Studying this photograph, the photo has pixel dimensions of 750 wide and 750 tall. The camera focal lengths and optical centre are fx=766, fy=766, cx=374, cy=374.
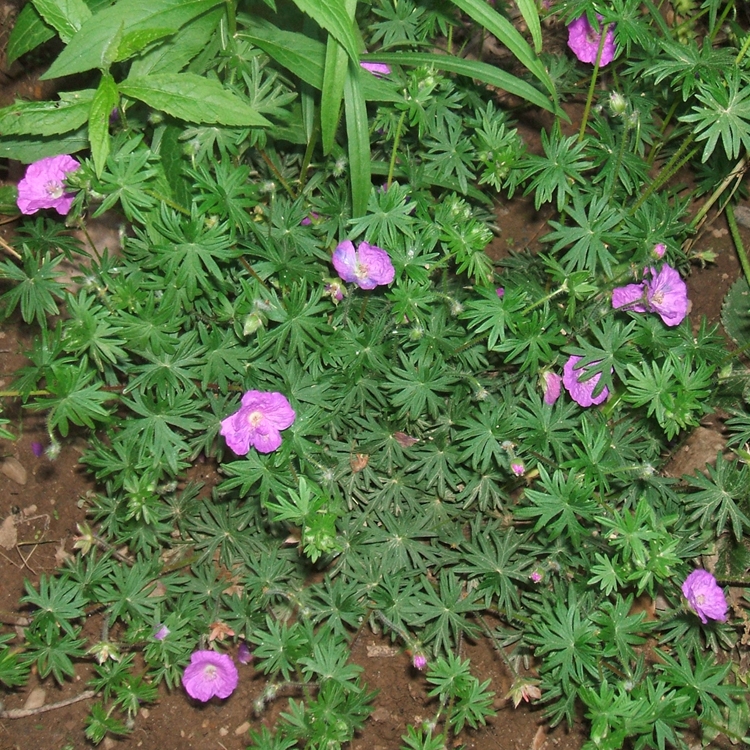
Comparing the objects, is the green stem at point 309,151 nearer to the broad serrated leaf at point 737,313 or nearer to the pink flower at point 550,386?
the pink flower at point 550,386

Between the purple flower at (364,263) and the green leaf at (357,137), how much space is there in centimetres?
19

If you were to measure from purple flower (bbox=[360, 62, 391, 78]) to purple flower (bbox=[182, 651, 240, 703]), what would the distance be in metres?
2.43

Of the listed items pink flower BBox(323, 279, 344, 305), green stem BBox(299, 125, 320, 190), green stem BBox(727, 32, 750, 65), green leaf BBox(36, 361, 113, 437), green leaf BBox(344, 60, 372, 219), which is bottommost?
green leaf BBox(36, 361, 113, 437)

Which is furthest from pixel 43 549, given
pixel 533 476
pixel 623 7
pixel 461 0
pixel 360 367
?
pixel 623 7

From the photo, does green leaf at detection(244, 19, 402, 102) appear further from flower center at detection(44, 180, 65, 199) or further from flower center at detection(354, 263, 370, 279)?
flower center at detection(44, 180, 65, 199)

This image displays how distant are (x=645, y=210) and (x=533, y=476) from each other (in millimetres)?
1203

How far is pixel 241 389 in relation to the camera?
10.2 ft

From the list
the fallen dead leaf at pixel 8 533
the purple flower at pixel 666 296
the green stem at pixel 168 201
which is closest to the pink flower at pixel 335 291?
the green stem at pixel 168 201

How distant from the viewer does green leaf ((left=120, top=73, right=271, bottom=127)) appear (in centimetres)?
251

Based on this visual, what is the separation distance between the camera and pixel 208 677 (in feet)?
10.1

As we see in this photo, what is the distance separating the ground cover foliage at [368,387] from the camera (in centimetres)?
276

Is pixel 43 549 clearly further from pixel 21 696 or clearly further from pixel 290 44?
pixel 290 44

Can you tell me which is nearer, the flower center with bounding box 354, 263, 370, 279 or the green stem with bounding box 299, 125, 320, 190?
the flower center with bounding box 354, 263, 370, 279

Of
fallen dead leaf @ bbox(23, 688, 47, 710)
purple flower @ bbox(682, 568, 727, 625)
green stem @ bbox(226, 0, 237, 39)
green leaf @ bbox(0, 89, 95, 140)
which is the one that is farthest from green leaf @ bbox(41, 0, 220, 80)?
purple flower @ bbox(682, 568, 727, 625)
